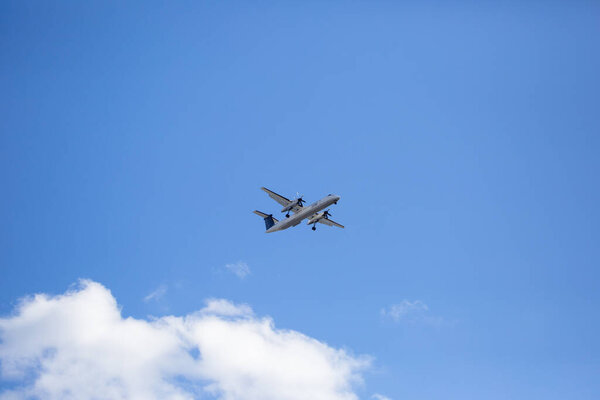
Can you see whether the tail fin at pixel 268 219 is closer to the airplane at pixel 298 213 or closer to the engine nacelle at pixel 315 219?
the airplane at pixel 298 213

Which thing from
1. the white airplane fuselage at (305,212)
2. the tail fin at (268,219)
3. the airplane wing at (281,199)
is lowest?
the white airplane fuselage at (305,212)

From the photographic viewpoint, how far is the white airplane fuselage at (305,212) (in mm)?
100875

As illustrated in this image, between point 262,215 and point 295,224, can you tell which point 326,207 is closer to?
point 295,224

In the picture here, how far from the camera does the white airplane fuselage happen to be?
101 m

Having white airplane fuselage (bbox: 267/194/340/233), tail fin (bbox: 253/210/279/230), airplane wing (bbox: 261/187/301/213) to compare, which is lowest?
white airplane fuselage (bbox: 267/194/340/233)

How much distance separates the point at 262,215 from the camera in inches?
4663

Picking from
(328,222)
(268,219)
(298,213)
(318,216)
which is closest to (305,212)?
(298,213)

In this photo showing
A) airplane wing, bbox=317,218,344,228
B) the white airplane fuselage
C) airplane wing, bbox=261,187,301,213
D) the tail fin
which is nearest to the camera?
the white airplane fuselage

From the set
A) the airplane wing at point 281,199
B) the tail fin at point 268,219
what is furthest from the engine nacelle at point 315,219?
the tail fin at point 268,219

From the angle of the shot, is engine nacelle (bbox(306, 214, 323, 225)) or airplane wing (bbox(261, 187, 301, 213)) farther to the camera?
engine nacelle (bbox(306, 214, 323, 225))

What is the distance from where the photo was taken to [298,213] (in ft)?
349

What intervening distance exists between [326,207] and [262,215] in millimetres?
20071

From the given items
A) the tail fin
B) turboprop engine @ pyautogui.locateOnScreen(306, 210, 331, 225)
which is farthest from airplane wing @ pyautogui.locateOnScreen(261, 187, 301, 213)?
the tail fin

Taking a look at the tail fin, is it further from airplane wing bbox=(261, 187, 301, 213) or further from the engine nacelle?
airplane wing bbox=(261, 187, 301, 213)
